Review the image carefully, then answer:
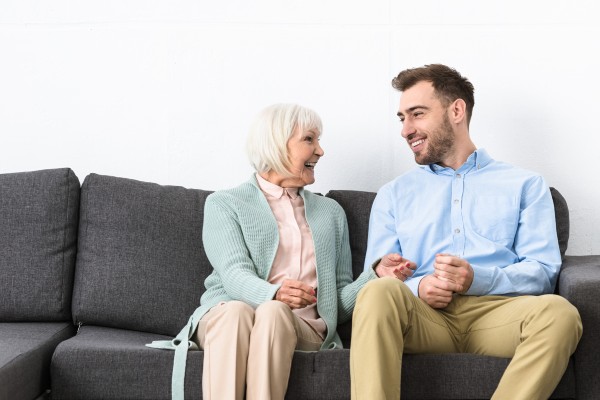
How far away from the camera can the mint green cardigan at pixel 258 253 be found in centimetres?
258

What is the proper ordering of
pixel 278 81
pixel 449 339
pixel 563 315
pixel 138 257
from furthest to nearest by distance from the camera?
pixel 278 81 → pixel 138 257 → pixel 449 339 → pixel 563 315

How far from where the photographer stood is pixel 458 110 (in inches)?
118

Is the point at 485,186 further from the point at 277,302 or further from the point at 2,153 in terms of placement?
the point at 2,153

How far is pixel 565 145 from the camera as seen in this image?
3.36m

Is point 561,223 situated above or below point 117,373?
above

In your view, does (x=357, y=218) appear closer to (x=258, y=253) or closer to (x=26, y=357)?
(x=258, y=253)

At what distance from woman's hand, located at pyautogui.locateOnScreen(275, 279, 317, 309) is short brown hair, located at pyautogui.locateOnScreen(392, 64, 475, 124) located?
887mm

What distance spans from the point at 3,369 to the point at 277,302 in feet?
2.42

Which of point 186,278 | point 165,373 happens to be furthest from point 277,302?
point 186,278

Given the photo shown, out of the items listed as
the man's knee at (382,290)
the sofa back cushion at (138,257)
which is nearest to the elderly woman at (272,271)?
the sofa back cushion at (138,257)

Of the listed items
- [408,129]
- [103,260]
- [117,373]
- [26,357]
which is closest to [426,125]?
[408,129]

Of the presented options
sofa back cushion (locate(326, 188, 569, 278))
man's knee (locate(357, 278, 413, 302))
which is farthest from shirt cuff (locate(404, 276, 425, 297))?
sofa back cushion (locate(326, 188, 569, 278))

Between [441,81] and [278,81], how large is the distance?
0.68m

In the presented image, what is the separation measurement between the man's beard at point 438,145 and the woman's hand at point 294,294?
2.27ft
